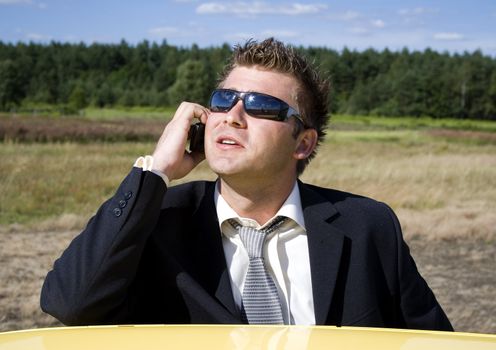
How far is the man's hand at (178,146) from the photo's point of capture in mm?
2361

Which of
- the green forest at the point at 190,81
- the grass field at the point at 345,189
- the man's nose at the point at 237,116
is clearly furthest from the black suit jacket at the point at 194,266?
the green forest at the point at 190,81

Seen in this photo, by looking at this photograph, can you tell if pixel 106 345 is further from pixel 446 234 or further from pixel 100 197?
pixel 100 197

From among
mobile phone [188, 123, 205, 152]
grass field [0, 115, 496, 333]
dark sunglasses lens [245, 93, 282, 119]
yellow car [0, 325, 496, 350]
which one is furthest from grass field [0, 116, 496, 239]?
yellow car [0, 325, 496, 350]

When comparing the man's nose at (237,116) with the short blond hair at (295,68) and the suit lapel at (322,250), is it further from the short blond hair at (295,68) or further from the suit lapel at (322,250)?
the suit lapel at (322,250)

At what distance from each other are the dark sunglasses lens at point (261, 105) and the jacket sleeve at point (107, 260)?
382 millimetres

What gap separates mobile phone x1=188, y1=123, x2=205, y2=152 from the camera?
2.50 m

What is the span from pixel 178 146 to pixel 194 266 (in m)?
0.40

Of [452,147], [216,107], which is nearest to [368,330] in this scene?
[216,107]

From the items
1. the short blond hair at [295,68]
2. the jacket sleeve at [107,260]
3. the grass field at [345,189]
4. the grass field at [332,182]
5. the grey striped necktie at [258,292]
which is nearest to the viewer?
the jacket sleeve at [107,260]

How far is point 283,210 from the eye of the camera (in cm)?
239

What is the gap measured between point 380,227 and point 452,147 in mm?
26259

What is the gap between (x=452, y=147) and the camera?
27.6 metres

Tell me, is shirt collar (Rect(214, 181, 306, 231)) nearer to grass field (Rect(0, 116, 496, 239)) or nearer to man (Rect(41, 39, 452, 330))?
man (Rect(41, 39, 452, 330))

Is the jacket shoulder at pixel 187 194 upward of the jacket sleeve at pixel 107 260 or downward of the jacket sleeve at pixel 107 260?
upward
